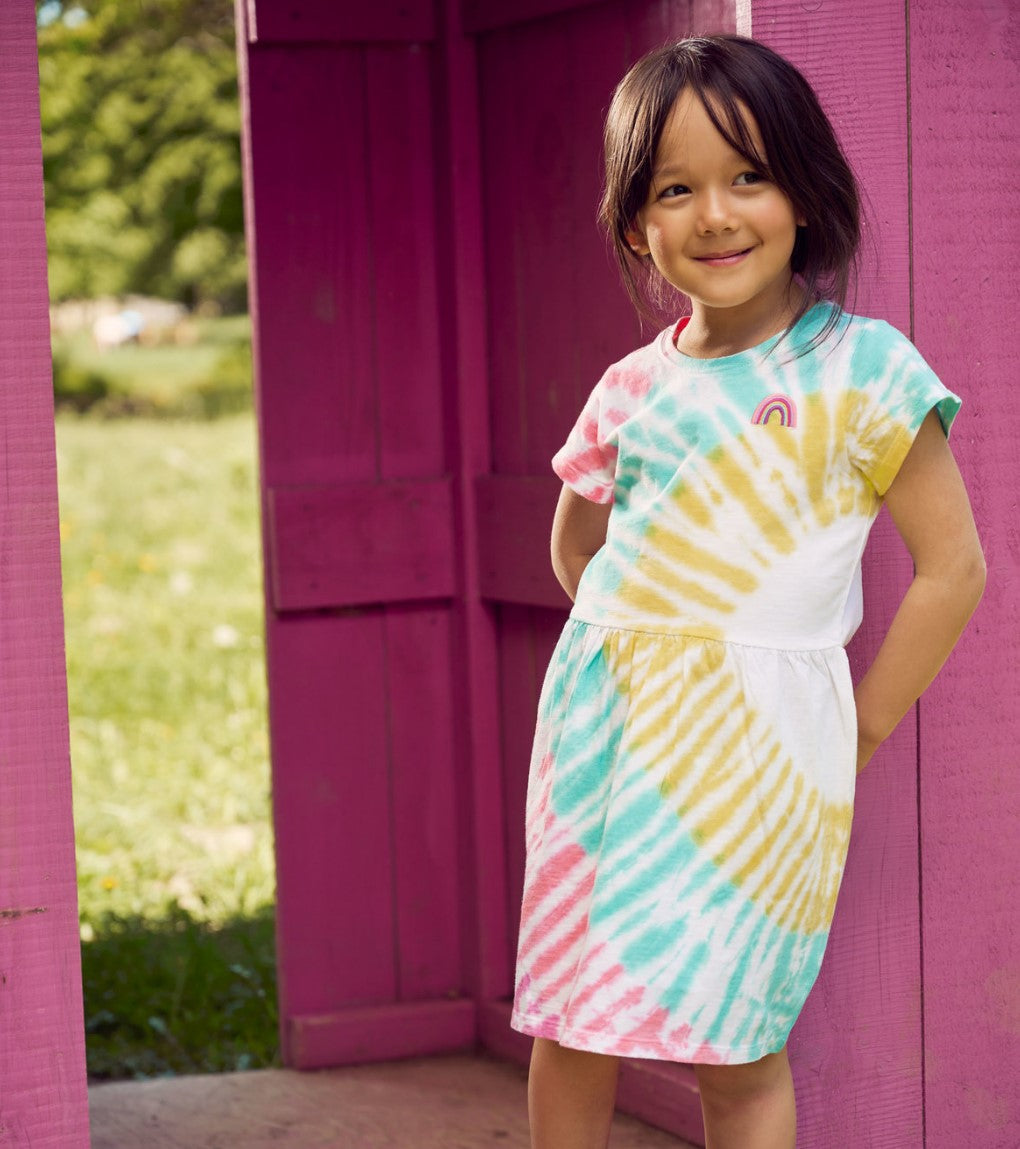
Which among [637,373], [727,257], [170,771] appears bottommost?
[170,771]

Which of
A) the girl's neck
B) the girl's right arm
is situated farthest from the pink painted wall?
the girl's right arm

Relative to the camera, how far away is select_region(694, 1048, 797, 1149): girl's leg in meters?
2.18

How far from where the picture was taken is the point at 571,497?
244 cm

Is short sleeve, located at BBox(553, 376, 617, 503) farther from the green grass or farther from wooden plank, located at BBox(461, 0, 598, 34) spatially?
the green grass

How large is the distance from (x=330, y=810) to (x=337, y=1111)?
0.63 m

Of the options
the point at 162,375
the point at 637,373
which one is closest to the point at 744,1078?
the point at 637,373

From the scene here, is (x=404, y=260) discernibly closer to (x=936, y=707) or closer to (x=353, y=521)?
(x=353, y=521)

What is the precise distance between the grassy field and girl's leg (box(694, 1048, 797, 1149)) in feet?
5.92

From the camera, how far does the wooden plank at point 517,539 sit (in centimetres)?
332

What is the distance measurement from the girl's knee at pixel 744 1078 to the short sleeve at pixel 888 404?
0.75 meters

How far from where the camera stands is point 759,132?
2.03 metres

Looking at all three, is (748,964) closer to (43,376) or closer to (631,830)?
(631,830)

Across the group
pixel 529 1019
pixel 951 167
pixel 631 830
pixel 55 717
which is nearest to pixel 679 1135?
pixel 529 1019

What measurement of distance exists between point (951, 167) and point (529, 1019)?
1340 mm
